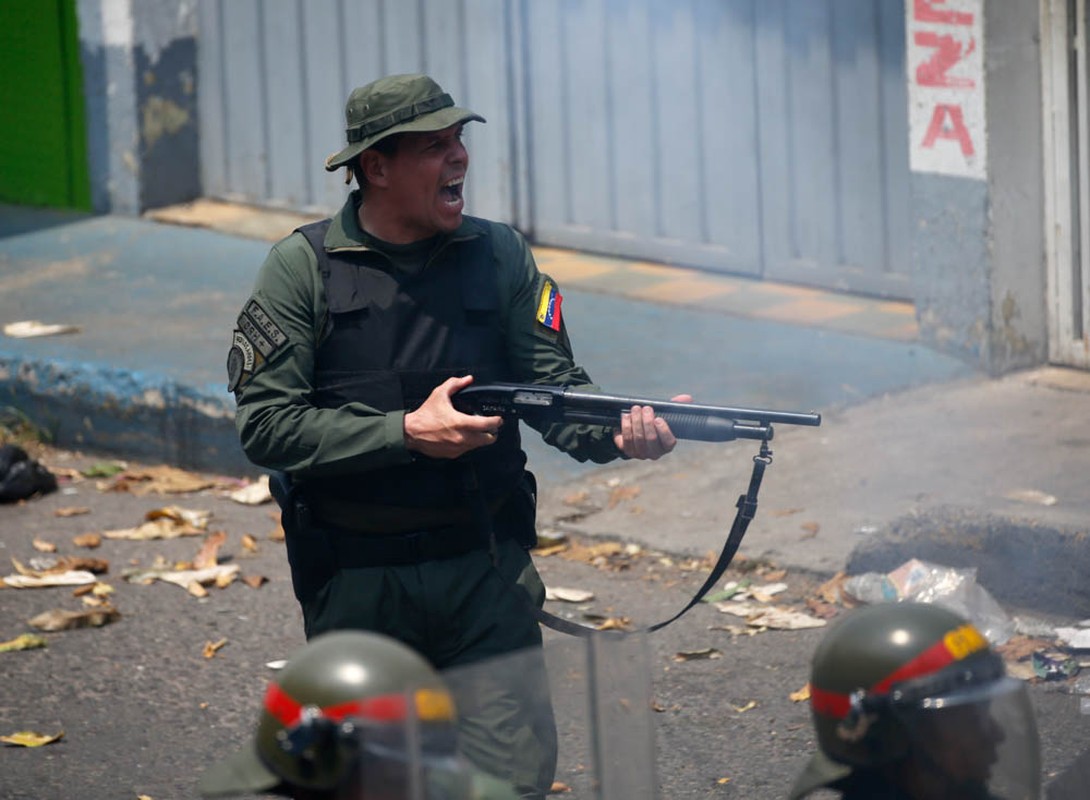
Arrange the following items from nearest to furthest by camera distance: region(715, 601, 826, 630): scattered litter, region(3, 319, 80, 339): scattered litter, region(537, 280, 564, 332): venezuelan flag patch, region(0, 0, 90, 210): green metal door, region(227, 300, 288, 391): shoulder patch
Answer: region(227, 300, 288, 391): shoulder patch
region(537, 280, 564, 332): venezuelan flag patch
region(715, 601, 826, 630): scattered litter
region(3, 319, 80, 339): scattered litter
region(0, 0, 90, 210): green metal door

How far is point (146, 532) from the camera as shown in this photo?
6855mm

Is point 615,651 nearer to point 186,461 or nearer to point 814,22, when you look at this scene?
point 186,461

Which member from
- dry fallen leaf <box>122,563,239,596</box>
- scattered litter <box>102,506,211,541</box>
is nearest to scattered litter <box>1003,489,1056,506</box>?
dry fallen leaf <box>122,563,239,596</box>

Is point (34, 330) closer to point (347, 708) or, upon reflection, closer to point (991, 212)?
point (991, 212)

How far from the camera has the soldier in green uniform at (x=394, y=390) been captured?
3.72m

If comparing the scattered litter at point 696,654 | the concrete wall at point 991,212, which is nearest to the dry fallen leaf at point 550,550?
the scattered litter at point 696,654

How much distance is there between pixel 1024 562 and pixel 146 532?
328 cm

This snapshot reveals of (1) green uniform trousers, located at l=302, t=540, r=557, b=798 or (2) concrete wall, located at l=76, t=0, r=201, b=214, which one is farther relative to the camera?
(2) concrete wall, located at l=76, t=0, r=201, b=214

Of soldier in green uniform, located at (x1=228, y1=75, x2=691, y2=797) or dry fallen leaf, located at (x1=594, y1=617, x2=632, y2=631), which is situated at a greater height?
soldier in green uniform, located at (x1=228, y1=75, x2=691, y2=797)

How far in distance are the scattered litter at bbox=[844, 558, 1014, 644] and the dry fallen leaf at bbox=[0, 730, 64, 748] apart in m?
2.43

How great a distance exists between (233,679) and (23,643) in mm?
792

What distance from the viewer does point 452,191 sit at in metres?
3.80

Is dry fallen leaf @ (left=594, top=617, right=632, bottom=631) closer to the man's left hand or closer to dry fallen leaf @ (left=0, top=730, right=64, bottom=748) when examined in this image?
dry fallen leaf @ (left=0, top=730, right=64, bottom=748)

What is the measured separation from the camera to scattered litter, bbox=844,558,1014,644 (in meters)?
5.32
